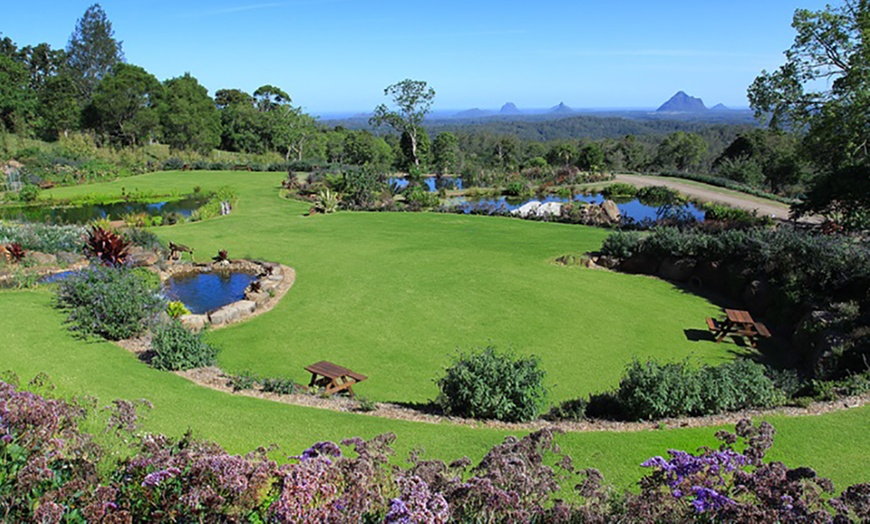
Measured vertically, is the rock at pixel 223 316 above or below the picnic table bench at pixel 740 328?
below

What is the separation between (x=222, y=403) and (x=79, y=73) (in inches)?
2672

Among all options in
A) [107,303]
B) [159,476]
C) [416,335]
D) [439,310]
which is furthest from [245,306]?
[159,476]

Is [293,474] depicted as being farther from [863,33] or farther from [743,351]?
[863,33]

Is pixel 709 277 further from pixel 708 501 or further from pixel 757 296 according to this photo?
pixel 708 501

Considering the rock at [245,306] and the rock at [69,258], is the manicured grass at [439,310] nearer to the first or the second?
the rock at [245,306]

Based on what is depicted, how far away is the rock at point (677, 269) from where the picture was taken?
13.5 m

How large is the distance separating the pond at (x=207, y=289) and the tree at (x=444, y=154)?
31208 mm

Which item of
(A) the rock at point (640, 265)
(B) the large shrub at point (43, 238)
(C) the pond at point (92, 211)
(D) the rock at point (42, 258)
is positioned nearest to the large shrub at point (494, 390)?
(A) the rock at point (640, 265)

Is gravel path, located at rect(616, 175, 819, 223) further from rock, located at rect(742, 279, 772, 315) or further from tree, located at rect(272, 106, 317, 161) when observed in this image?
tree, located at rect(272, 106, 317, 161)

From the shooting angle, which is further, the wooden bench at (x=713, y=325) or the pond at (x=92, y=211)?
the pond at (x=92, y=211)

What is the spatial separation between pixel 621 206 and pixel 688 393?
2267 cm

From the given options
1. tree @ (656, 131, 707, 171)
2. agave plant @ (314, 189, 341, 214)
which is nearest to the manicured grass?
agave plant @ (314, 189, 341, 214)

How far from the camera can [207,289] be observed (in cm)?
1289

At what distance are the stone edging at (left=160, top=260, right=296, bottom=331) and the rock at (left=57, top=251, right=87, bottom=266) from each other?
200 cm
